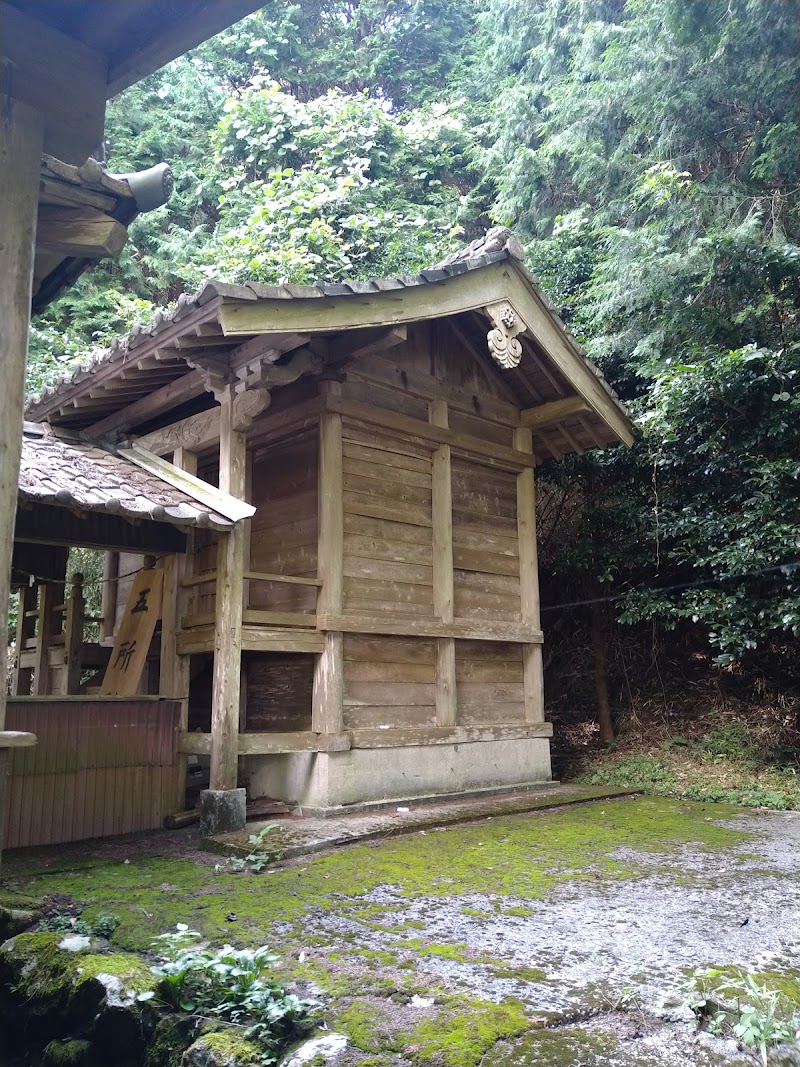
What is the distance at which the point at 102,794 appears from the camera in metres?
6.18

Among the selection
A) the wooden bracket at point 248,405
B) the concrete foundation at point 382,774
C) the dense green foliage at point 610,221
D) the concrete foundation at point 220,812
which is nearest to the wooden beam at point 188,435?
the wooden bracket at point 248,405

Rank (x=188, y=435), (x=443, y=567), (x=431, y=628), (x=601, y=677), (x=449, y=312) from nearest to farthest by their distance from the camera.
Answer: (x=449, y=312), (x=188, y=435), (x=431, y=628), (x=443, y=567), (x=601, y=677)

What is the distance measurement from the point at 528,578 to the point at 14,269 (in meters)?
6.66

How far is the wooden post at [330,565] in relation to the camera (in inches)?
267

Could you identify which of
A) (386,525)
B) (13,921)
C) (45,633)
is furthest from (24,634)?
(13,921)

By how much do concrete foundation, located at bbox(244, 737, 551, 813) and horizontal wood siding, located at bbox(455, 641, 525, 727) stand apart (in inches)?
11.5

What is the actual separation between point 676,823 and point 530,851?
1890 millimetres

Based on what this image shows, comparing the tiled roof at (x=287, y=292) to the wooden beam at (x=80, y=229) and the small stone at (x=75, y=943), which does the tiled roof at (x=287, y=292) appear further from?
the small stone at (x=75, y=943)

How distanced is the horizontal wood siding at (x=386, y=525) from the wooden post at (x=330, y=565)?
181 millimetres

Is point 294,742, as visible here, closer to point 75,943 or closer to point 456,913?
point 456,913

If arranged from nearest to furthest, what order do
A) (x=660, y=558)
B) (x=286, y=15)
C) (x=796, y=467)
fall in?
(x=796, y=467), (x=660, y=558), (x=286, y=15)

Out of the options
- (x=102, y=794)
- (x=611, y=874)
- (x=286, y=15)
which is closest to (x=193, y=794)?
(x=102, y=794)

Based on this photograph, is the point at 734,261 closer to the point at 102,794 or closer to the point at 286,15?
the point at 102,794

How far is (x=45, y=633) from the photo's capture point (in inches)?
349
